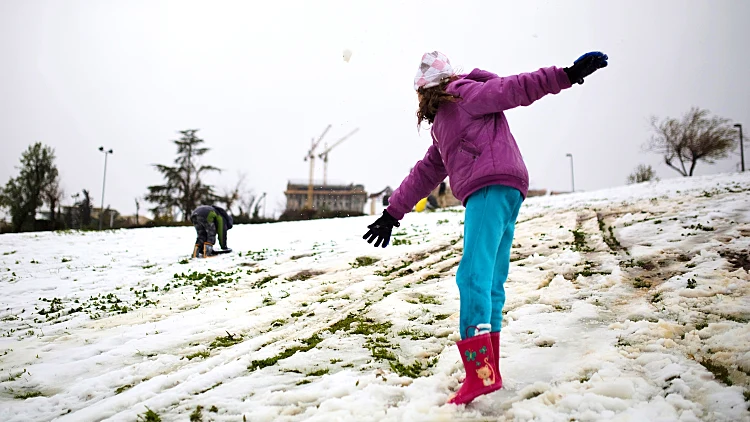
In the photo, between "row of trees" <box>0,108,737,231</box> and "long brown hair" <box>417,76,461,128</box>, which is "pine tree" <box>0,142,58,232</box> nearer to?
"row of trees" <box>0,108,737,231</box>

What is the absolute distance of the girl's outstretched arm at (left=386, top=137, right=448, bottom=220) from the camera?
3137 millimetres

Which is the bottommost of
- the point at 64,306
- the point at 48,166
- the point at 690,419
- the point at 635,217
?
the point at 64,306

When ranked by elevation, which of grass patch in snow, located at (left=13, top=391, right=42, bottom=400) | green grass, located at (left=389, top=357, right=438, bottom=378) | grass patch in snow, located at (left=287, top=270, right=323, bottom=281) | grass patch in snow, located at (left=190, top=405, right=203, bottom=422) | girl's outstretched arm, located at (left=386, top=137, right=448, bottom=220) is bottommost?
grass patch in snow, located at (left=13, top=391, right=42, bottom=400)

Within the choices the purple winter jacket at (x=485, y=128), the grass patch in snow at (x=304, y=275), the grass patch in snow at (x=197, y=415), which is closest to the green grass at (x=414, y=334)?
the purple winter jacket at (x=485, y=128)

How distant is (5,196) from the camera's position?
125ft

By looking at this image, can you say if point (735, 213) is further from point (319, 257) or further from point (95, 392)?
point (95, 392)

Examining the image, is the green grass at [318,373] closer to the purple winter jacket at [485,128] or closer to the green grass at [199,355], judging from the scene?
the green grass at [199,355]

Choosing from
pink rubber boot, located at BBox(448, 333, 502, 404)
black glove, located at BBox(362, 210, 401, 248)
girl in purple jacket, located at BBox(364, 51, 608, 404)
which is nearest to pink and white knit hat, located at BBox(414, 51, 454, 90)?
girl in purple jacket, located at BBox(364, 51, 608, 404)

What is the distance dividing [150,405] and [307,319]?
2230 mm

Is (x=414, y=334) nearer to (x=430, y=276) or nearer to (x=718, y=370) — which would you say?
(x=718, y=370)

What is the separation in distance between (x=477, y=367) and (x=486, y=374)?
0.06 meters

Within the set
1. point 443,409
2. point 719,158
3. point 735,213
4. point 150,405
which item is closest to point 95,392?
point 150,405

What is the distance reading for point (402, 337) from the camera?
3846 mm

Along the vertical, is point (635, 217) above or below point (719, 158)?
below
